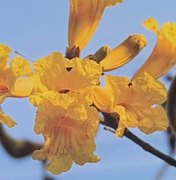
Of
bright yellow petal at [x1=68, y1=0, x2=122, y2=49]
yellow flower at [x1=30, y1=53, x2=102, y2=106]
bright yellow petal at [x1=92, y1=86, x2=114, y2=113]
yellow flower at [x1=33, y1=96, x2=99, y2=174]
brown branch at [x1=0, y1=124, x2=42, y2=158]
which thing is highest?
bright yellow petal at [x1=68, y1=0, x2=122, y2=49]

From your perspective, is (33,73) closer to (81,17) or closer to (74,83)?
(74,83)

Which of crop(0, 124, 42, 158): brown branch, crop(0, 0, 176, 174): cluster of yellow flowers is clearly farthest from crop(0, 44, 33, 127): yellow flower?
crop(0, 124, 42, 158): brown branch

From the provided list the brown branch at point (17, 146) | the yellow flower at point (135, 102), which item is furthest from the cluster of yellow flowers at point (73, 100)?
the brown branch at point (17, 146)

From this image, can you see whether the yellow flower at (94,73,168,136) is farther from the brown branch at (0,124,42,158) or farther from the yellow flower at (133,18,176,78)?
the brown branch at (0,124,42,158)

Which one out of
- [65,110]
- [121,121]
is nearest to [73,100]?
[65,110]

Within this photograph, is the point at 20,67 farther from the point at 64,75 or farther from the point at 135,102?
the point at 135,102

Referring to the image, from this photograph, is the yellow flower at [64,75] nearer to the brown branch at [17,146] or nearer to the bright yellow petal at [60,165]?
the bright yellow petal at [60,165]

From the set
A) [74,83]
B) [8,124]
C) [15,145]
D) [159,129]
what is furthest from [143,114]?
[15,145]
